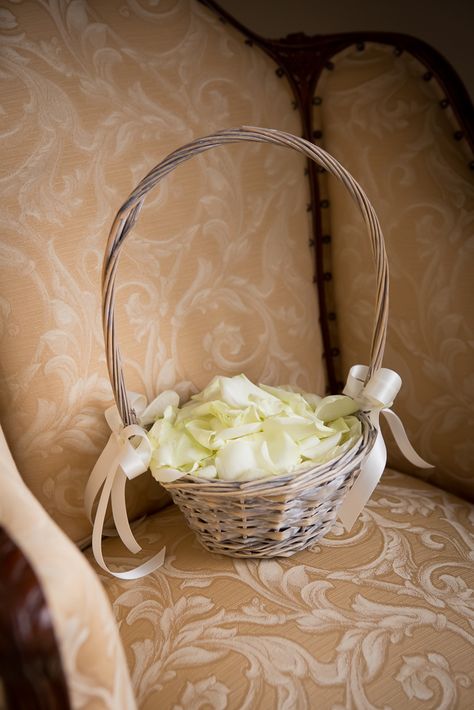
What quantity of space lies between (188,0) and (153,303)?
0.37m

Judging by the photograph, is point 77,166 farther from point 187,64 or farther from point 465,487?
point 465,487

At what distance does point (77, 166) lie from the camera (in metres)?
0.68

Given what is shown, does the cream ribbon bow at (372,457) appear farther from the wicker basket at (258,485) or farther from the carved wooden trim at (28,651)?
the carved wooden trim at (28,651)

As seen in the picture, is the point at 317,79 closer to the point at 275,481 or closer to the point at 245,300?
the point at 245,300

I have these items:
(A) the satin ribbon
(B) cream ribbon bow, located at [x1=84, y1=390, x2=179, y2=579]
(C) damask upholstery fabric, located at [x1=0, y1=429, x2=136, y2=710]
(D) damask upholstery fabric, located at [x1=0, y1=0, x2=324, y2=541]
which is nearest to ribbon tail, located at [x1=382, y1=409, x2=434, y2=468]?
(A) the satin ribbon

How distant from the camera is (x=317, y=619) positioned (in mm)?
575

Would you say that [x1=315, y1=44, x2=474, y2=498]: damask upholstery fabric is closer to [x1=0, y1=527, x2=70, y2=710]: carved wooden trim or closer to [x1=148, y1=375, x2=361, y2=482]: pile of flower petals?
[x1=148, y1=375, x2=361, y2=482]: pile of flower petals

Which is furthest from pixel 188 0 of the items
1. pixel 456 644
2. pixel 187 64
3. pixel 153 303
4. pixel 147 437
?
pixel 456 644

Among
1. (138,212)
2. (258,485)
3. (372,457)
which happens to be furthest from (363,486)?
(138,212)

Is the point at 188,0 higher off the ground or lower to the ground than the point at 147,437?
higher

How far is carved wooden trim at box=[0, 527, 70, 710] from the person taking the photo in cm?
32

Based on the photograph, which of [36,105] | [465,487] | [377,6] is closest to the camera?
[36,105]

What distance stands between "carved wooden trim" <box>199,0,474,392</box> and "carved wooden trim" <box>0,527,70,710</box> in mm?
616

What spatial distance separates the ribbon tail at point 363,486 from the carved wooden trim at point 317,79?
244 mm
